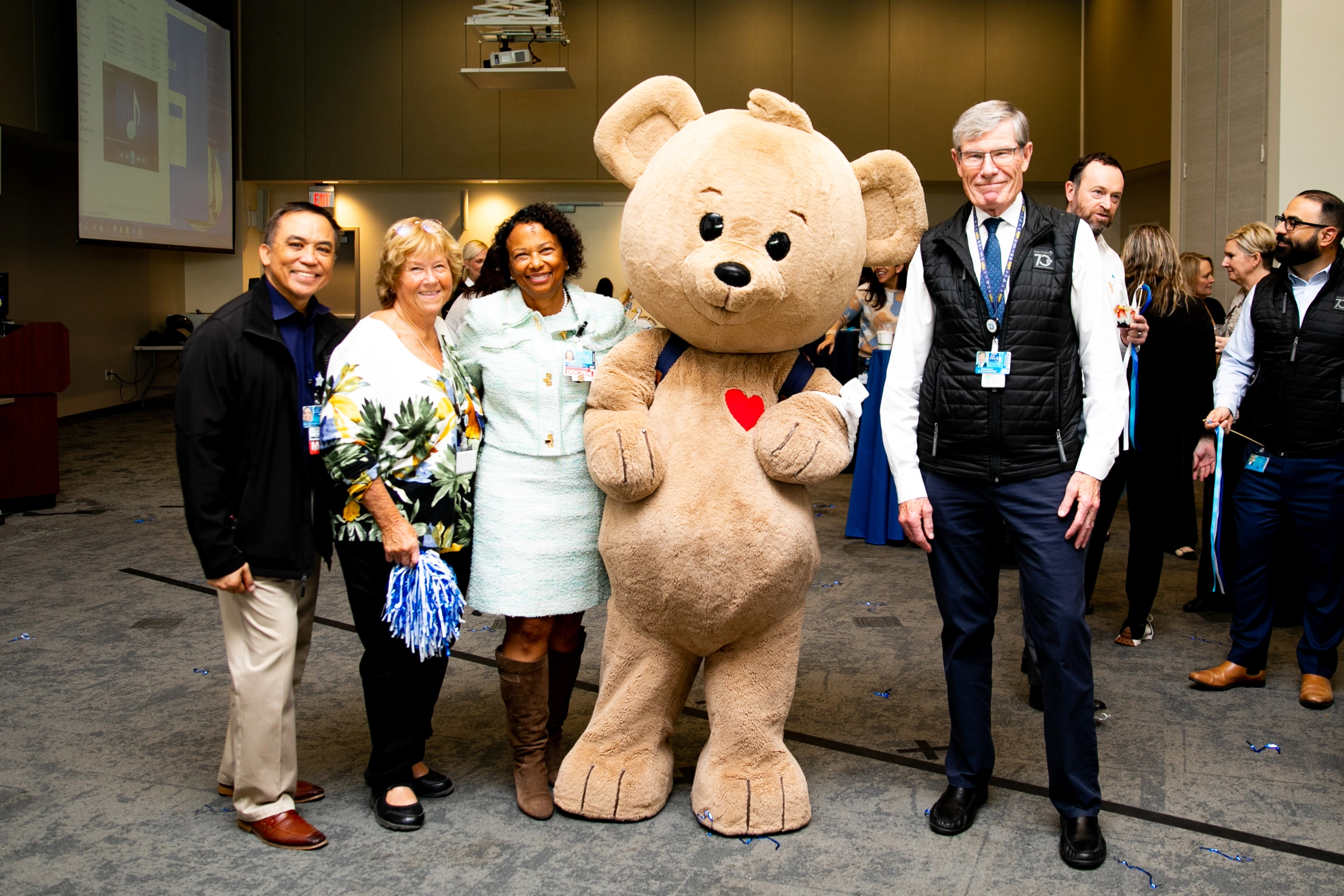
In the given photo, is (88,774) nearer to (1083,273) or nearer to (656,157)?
(656,157)

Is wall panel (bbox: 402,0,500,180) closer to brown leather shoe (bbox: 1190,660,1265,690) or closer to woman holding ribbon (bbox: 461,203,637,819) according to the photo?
woman holding ribbon (bbox: 461,203,637,819)

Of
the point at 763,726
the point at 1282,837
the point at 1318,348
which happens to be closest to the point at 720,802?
the point at 763,726

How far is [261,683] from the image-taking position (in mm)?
2334

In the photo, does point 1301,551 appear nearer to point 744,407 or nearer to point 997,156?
point 997,156

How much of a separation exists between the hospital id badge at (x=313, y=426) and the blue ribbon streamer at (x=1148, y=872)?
1.88 m

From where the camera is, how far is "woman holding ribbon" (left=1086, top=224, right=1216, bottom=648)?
3766 mm

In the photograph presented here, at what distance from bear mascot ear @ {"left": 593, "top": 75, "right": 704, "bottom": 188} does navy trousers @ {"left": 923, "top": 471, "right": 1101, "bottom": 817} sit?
95 cm

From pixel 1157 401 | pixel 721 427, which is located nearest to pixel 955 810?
pixel 721 427

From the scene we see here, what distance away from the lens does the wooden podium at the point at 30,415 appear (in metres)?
5.76

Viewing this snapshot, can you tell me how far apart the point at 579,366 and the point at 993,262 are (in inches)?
35.9

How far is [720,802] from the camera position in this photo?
2391 millimetres

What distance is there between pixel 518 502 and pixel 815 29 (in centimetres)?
945

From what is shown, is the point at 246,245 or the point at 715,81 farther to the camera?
the point at 246,245

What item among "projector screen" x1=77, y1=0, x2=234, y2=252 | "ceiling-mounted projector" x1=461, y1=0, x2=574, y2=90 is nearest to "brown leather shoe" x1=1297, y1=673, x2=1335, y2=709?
"ceiling-mounted projector" x1=461, y1=0, x2=574, y2=90
